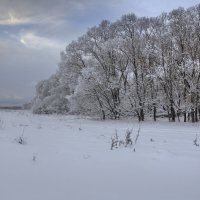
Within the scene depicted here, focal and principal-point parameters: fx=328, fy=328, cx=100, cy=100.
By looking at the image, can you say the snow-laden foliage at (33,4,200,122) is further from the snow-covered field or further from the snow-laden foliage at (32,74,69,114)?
the snow-covered field

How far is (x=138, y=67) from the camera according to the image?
3462cm

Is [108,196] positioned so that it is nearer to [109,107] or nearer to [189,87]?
[189,87]

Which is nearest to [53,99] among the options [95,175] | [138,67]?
[138,67]

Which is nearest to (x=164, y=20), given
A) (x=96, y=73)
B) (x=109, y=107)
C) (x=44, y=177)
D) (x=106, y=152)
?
(x=96, y=73)

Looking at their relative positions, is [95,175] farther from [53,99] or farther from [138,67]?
[53,99]

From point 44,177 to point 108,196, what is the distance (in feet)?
3.83

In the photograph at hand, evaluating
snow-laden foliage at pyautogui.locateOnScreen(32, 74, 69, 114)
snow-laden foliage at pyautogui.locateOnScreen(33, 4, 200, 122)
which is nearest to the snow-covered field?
snow-laden foliage at pyautogui.locateOnScreen(33, 4, 200, 122)

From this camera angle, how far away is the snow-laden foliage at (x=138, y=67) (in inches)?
1228

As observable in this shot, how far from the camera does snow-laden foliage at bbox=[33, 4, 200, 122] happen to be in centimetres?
3119

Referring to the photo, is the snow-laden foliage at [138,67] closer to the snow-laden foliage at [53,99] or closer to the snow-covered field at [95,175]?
the snow-laden foliage at [53,99]

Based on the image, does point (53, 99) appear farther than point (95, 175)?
Yes

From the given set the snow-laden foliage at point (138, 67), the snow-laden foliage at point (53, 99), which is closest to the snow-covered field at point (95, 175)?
the snow-laden foliage at point (138, 67)

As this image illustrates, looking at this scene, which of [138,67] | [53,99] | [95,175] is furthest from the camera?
[53,99]

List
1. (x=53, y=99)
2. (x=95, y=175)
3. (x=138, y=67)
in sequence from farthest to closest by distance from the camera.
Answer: (x=53, y=99), (x=138, y=67), (x=95, y=175)
